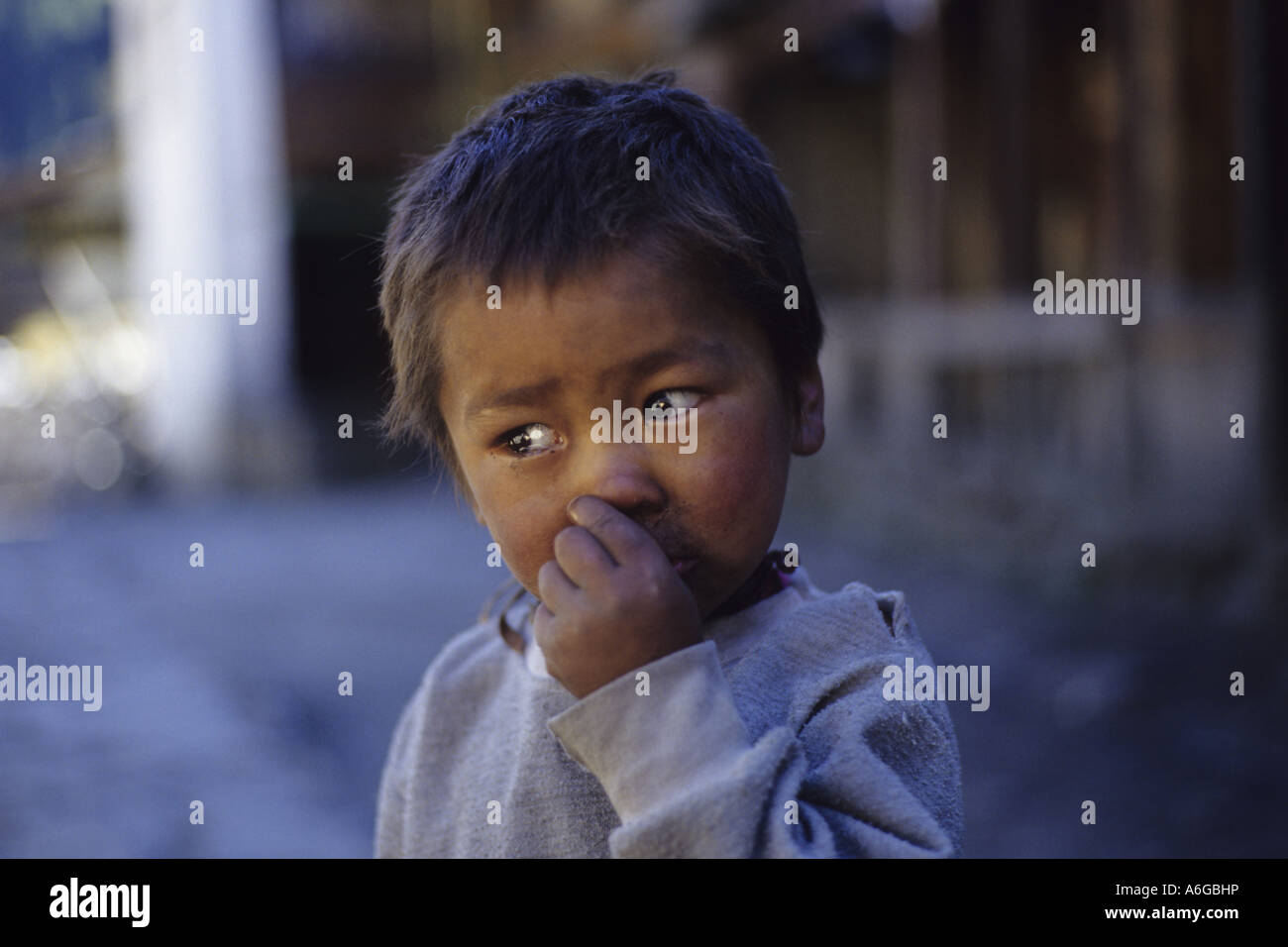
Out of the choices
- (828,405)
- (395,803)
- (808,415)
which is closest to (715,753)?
(808,415)

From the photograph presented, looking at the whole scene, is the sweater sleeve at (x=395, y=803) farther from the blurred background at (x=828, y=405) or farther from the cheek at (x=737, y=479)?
the cheek at (x=737, y=479)

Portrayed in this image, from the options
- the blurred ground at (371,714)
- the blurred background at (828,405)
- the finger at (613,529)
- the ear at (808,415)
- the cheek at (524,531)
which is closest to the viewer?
the finger at (613,529)

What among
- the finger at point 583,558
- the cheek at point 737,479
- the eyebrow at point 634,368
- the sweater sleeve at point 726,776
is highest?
the eyebrow at point 634,368

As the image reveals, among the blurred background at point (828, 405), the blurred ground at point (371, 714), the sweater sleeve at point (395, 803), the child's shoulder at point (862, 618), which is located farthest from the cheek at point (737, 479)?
the blurred ground at point (371, 714)

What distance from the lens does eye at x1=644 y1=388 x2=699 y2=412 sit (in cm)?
124

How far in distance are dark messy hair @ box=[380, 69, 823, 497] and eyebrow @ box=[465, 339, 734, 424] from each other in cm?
7

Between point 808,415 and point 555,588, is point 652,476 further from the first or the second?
point 808,415

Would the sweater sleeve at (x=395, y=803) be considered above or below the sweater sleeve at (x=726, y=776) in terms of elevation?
below

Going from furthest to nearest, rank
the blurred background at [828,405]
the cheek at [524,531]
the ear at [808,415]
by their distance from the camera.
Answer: the blurred background at [828,405] < the ear at [808,415] < the cheek at [524,531]

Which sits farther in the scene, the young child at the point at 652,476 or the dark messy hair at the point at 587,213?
the dark messy hair at the point at 587,213

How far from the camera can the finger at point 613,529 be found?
3.89 feet

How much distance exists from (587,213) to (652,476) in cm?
26

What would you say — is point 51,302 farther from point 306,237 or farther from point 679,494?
point 679,494

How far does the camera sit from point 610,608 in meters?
1.16
